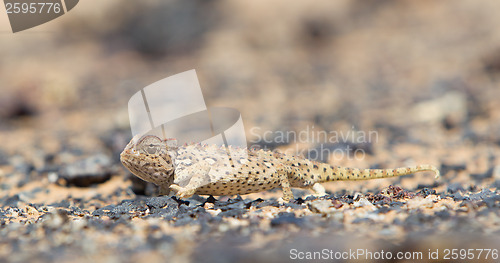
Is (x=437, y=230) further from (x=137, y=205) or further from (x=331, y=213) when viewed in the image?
(x=137, y=205)

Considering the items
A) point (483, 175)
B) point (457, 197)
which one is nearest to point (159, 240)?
point (457, 197)

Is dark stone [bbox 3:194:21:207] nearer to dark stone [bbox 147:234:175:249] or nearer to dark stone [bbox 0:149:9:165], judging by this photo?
dark stone [bbox 0:149:9:165]

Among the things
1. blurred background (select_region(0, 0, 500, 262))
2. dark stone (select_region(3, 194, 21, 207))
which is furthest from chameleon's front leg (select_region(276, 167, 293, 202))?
dark stone (select_region(3, 194, 21, 207))

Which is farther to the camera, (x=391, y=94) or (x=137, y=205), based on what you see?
(x=391, y=94)

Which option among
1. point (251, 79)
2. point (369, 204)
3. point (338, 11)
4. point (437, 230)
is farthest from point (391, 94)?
point (437, 230)

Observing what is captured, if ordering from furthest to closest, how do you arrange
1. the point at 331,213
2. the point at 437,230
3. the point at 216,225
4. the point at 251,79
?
the point at 251,79
the point at 331,213
the point at 216,225
the point at 437,230

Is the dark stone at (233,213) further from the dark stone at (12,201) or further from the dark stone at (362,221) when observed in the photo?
the dark stone at (12,201)

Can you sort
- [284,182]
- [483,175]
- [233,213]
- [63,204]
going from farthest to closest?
[483,175], [63,204], [284,182], [233,213]

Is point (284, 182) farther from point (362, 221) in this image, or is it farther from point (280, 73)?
point (280, 73)
